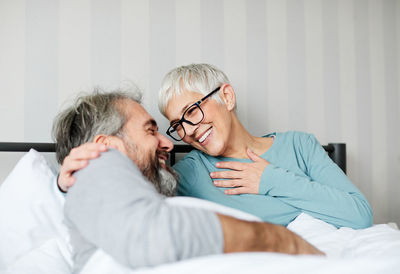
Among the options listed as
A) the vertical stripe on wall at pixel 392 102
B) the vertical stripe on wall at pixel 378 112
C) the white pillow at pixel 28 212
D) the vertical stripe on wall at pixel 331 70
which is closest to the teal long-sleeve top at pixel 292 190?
the white pillow at pixel 28 212

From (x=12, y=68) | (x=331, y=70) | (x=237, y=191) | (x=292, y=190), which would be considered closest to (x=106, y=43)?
(x=12, y=68)

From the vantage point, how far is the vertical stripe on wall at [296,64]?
184cm

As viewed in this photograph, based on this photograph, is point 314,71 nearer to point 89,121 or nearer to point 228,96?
point 228,96

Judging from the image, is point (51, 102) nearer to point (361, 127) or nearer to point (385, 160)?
point (361, 127)

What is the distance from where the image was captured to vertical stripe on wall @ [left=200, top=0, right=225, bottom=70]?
1644mm

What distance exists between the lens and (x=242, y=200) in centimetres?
120

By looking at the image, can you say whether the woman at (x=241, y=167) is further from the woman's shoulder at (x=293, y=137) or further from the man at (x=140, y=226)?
the man at (x=140, y=226)

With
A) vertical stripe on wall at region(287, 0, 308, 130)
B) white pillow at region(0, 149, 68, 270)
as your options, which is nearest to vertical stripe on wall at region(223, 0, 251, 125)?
vertical stripe on wall at region(287, 0, 308, 130)

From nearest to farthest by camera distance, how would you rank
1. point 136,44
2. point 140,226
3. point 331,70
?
1. point 140,226
2. point 136,44
3. point 331,70

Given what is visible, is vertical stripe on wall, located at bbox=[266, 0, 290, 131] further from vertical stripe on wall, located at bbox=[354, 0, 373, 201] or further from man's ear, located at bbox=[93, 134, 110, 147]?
man's ear, located at bbox=[93, 134, 110, 147]

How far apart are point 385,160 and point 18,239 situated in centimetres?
207

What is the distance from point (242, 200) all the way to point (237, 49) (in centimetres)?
87

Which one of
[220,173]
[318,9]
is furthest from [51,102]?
[318,9]

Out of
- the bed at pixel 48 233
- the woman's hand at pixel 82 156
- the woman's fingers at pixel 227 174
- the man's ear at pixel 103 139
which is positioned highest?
the man's ear at pixel 103 139
